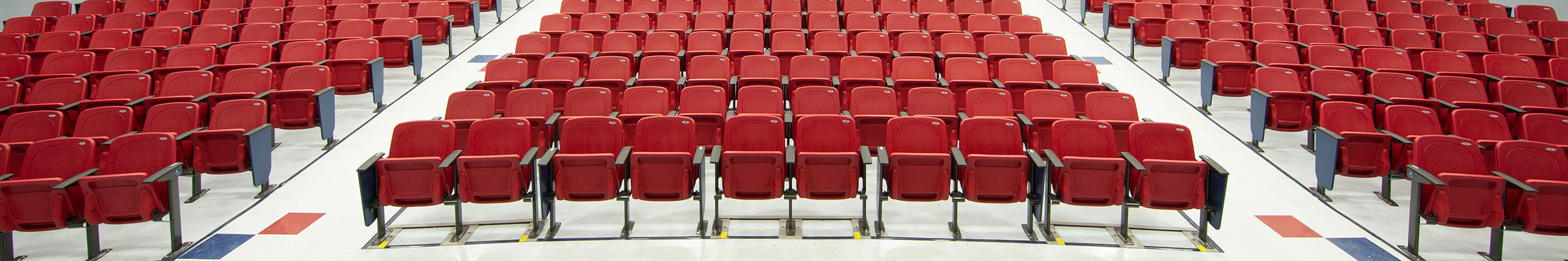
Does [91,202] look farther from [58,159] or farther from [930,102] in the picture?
[930,102]

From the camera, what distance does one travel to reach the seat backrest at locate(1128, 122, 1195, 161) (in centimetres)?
331

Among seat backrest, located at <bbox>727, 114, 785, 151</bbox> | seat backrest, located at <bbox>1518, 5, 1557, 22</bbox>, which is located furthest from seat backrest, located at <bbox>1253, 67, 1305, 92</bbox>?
seat backrest, located at <bbox>1518, 5, 1557, 22</bbox>

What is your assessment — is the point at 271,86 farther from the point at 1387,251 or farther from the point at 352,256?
the point at 1387,251

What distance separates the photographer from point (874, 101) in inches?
163

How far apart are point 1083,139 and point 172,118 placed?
427 cm

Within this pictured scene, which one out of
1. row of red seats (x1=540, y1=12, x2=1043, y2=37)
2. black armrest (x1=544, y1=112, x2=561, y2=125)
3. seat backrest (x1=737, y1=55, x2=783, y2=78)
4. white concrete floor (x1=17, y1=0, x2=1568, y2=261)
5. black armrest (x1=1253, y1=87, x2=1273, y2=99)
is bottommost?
white concrete floor (x1=17, y1=0, x2=1568, y2=261)

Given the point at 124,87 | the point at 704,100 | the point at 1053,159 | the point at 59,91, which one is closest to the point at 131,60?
the point at 59,91

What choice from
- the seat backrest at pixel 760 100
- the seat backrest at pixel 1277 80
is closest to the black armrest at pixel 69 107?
the seat backrest at pixel 760 100

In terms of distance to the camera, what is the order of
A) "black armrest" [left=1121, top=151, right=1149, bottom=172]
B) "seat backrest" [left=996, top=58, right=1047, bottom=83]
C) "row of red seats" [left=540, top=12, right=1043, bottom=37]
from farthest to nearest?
1. "row of red seats" [left=540, top=12, right=1043, bottom=37]
2. "seat backrest" [left=996, top=58, right=1047, bottom=83]
3. "black armrest" [left=1121, top=151, right=1149, bottom=172]

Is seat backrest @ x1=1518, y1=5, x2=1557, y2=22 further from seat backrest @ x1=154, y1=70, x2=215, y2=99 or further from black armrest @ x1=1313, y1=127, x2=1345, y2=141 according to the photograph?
seat backrest @ x1=154, y1=70, x2=215, y2=99

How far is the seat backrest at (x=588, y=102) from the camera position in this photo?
13.5ft

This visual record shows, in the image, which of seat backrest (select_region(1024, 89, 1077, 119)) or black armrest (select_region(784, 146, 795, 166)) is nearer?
black armrest (select_region(784, 146, 795, 166))

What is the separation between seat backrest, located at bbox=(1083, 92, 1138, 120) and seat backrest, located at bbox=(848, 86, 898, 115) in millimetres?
956

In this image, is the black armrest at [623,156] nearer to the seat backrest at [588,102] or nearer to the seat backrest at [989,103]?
the seat backrest at [588,102]
